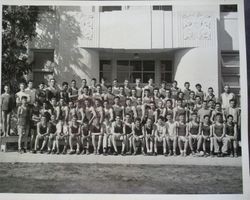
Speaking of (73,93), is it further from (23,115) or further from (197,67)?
(197,67)

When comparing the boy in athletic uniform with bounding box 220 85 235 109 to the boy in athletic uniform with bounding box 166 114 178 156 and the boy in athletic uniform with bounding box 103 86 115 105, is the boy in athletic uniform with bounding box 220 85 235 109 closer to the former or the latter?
the boy in athletic uniform with bounding box 166 114 178 156

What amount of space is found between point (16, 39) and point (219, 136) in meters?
0.93

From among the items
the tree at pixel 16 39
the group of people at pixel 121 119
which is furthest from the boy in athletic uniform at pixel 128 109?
the tree at pixel 16 39

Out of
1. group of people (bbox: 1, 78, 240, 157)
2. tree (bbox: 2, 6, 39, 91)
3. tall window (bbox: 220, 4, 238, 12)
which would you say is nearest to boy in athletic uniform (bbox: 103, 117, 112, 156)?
group of people (bbox: 1, 78, 240, 157)

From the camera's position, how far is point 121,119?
162cm

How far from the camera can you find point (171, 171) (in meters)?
1.54

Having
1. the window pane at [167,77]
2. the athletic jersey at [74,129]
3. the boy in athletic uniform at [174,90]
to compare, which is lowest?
the athletic jersey at [74,129]

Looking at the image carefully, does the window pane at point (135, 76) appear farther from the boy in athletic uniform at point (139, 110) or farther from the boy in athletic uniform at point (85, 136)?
the boy in athletic uniform at point (85, 136)

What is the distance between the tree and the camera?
5.20ft

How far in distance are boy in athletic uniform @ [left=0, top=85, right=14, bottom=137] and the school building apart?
0.14m

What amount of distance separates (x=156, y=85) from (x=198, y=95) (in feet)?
0.61

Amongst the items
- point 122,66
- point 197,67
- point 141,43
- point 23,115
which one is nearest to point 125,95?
point 122,66

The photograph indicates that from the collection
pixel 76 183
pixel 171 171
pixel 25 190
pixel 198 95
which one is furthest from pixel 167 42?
pixel 25 190

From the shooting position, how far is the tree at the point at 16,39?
1584 millimetres
